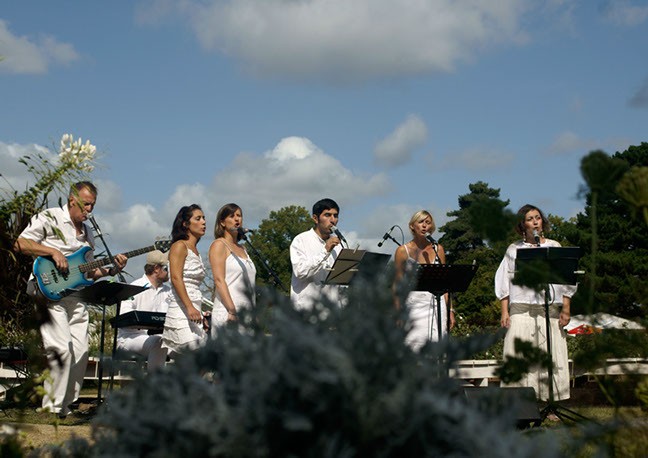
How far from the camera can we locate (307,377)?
1551 millimetres

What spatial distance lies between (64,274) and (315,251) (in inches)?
99.9

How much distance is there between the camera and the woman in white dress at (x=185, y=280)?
28.7 ft

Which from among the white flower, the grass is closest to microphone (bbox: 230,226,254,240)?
the grass

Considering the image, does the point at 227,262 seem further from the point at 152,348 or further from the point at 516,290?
the point at 516,290

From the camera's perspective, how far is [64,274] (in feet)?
27.3

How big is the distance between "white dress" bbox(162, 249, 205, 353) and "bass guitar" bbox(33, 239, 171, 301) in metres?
0.85

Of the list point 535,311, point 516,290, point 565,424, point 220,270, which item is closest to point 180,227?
point 220,270

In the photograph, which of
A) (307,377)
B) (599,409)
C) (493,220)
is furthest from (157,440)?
(599,409)

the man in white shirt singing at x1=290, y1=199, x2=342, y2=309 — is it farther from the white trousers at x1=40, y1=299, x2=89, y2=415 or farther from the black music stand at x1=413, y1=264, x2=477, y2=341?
the white trousers at x1=40, y1=299, x2=89, y2=415

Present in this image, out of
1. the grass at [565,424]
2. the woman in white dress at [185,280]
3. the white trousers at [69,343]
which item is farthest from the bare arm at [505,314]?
the white trousers at [69,343]

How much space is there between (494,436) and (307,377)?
35 centimetres

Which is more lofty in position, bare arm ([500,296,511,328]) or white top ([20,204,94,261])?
white top ([20,204,94,261])

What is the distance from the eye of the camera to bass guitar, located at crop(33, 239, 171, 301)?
813 centimetres

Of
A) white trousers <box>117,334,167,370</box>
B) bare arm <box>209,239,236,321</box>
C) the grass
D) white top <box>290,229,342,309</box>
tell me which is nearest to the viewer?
the grass
